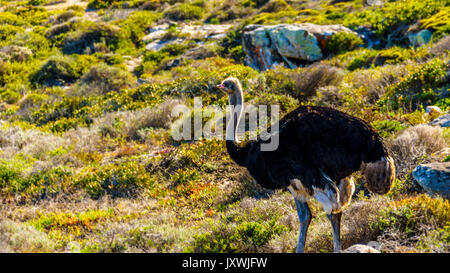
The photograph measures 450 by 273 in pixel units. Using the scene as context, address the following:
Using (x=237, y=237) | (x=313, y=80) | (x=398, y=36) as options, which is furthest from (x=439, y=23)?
(x=237, y=237)

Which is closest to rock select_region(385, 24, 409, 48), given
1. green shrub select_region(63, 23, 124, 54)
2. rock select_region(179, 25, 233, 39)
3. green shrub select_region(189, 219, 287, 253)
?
rock select_region(179, 25, 233, 39)

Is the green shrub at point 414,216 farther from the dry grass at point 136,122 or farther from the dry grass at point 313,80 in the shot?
the dry grass at point 136,122

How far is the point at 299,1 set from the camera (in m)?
20.5

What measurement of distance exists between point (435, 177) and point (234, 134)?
196 cm

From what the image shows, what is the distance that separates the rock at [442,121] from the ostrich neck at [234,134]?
2912 mm

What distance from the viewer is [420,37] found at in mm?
9852

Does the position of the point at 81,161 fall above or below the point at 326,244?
below

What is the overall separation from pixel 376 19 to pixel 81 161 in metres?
10.1

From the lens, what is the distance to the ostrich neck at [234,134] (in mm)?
3893

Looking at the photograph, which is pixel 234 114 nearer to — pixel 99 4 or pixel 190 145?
pixel 190 145

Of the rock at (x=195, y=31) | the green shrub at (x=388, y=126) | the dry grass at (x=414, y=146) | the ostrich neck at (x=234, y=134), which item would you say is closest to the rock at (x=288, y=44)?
the rock at (x=195, y=31)
